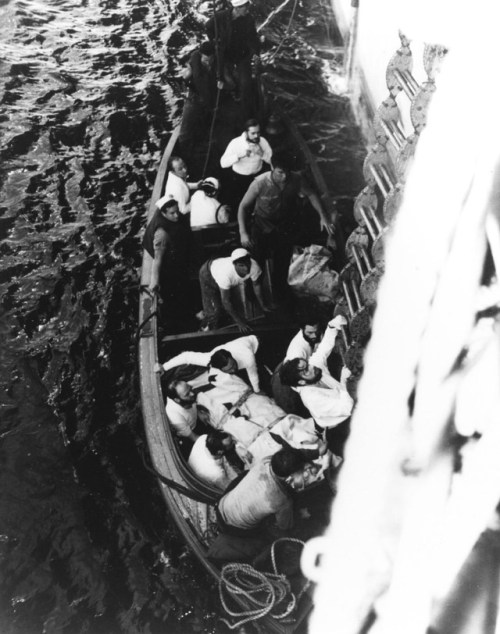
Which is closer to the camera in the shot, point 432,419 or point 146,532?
point 432,419

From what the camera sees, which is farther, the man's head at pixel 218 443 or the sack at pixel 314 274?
the sack at pixel 314 274

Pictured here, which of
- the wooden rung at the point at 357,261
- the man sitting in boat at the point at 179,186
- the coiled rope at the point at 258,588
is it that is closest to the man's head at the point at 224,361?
the wooden rung at the point at 357,261

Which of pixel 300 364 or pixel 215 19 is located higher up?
pixel 215 19

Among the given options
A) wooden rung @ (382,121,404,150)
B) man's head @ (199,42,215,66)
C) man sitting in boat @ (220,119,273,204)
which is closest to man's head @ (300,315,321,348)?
wooden rung @ (382,121,404,150)

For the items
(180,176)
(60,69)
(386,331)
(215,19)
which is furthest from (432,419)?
(60,69)

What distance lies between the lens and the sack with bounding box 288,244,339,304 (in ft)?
19.2

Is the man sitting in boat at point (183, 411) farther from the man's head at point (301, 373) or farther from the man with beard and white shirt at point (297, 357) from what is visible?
the man's head at point (301, 373)

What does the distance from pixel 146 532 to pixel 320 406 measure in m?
2.47

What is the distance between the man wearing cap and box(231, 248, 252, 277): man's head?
3.99 metres

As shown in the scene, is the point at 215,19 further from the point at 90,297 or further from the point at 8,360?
the point at 8,360

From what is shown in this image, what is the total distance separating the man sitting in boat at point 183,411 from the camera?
5219 mm

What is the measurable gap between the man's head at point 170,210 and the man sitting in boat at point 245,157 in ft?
4.64

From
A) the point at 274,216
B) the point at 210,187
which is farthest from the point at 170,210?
the point at 274,216

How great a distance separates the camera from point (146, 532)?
571 centimetres
